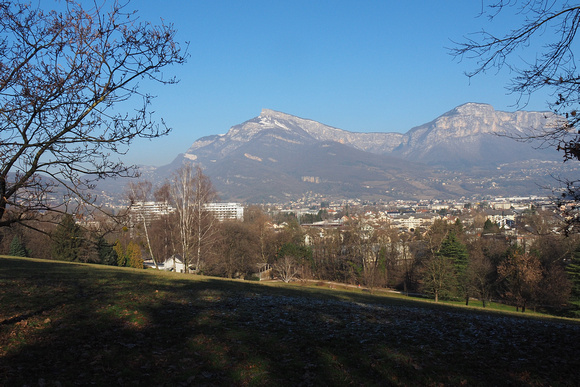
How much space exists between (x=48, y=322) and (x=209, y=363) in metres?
3.62

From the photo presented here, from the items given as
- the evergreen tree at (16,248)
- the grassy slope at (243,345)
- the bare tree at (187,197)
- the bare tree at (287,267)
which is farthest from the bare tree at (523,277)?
the evergreen tree at (16,248)

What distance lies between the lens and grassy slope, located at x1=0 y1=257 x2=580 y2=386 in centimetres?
595

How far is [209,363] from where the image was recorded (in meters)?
6.37

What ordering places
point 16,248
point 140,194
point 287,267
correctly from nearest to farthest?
1. point 140,194
2. point 16,248
3. point 287,267

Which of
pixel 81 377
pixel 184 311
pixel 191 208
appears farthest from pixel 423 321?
pixel 191 208

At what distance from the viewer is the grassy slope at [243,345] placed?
19.5 ft

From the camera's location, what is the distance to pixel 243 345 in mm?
7281

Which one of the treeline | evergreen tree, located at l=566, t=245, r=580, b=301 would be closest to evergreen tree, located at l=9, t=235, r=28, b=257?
the treeline

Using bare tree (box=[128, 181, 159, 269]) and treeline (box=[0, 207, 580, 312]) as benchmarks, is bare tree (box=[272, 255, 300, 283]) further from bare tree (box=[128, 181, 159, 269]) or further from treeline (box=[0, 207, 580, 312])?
bare tree (box=[128, 181, 159, 269])

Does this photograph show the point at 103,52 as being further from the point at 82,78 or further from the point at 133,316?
the point at 133,316

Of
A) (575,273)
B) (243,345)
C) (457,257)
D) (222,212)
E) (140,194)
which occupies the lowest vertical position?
(457,257)

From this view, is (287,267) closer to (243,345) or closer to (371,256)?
(371,256)

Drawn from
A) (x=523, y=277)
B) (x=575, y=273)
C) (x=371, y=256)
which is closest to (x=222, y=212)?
(x=371, y=256)

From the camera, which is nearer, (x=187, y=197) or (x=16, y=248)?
(x=187, y=197)
